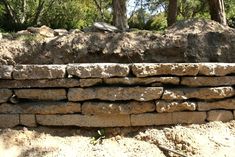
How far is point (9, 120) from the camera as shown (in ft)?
14.2

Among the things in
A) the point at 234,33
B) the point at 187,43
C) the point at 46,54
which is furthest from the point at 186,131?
the point at 46,54

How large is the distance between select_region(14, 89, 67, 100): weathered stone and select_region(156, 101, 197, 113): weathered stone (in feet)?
3.27

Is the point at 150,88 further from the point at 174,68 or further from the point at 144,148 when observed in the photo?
the point at 144,148

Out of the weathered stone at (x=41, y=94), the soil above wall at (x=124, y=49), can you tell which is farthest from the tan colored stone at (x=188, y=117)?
the weathered stone at (x=41, y=94)

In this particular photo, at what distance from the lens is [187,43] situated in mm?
4543

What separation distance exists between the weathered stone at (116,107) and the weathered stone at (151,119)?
7 cm

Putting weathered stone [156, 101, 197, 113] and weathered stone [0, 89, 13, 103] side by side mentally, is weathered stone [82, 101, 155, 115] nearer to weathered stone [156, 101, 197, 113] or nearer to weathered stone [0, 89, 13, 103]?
weathered stone [156, 101, 197, 113]

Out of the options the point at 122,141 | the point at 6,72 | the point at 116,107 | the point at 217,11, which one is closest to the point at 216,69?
the point at 116,107

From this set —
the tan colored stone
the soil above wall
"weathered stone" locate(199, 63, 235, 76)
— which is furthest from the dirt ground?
the soil above wall

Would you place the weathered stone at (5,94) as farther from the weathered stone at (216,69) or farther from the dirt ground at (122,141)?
the weathered stone at (216,69)

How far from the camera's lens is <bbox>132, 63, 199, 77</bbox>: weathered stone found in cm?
414

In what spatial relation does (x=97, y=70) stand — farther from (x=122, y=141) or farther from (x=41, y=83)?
(x=122, y=141)

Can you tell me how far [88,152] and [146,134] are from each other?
652 millimetres

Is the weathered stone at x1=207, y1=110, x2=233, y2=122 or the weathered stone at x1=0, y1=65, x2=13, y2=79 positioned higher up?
the weathered stone at x1=0, y1=65, x2=13, y2=79
